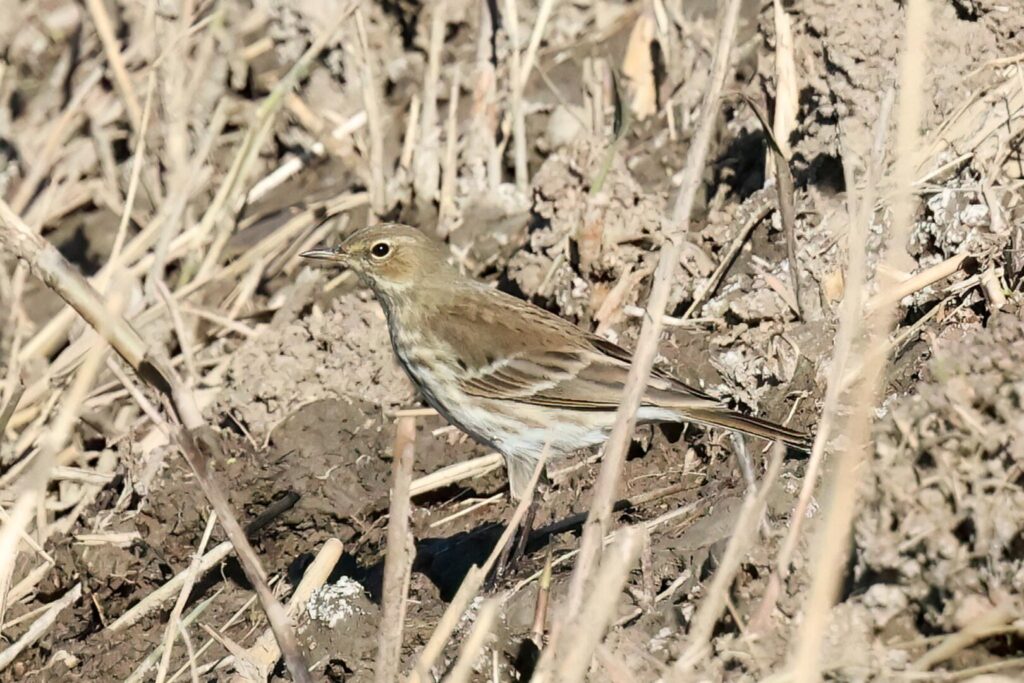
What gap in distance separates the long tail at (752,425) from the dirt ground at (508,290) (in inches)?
6.1

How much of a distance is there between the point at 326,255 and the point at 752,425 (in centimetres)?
226

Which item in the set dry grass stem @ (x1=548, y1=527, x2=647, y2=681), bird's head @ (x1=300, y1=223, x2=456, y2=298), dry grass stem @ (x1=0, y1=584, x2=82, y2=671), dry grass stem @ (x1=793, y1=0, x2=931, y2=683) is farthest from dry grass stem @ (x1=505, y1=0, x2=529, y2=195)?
dry grass stem @ (x1=548, y1=527, x2=647, y2=681)

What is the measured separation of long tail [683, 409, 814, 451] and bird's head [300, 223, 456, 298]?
1.64m

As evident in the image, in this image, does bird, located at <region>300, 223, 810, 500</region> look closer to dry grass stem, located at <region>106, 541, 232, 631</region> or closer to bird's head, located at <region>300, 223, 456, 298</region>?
bird's head, located at <region>300, 223, 456, 298</region>

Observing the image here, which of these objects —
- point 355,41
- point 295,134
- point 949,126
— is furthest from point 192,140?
point 949,126

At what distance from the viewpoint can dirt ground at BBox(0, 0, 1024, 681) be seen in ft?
12.4

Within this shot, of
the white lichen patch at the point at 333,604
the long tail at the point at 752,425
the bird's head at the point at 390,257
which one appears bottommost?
the white lichen patch at the point at 333,604

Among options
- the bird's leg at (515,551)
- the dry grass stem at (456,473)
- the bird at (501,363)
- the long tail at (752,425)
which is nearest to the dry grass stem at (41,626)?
the dry grass stem at (456,473)

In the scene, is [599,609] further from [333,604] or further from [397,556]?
[333,604]

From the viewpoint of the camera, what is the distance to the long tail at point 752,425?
5.18 m

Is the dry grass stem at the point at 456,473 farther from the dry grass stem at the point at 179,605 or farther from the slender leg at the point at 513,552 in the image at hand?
the dry grass stem at the point at 179,605

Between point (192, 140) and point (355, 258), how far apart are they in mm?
2799

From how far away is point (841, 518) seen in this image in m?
3.27

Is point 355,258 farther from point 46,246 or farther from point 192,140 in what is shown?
point 192,140
